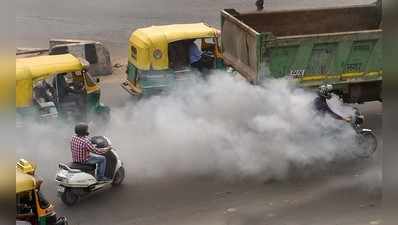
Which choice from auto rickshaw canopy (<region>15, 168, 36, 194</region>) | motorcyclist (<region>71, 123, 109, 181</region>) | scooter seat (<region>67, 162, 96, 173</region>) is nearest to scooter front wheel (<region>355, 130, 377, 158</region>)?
motorcyclist (<region>71, 123, 109, 181</region>)

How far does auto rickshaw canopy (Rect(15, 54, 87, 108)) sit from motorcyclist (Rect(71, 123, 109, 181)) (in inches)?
61.0

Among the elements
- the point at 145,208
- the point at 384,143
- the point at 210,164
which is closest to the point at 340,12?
the point at 210,164

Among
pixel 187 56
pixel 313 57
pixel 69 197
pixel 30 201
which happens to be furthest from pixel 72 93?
pixel 313 57

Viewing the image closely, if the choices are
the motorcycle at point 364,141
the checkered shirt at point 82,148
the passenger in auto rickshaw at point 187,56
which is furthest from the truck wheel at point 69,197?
the motorcycle at point 364,141

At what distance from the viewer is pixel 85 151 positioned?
8922 millimetres

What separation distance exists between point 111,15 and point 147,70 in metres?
8.53

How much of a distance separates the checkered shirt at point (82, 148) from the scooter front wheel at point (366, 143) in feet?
13.8

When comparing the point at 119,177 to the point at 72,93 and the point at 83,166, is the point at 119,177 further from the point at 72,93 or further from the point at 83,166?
the point at 72,93

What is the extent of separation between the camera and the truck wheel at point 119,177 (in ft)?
30.9

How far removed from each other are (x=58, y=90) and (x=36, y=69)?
605 millimetres

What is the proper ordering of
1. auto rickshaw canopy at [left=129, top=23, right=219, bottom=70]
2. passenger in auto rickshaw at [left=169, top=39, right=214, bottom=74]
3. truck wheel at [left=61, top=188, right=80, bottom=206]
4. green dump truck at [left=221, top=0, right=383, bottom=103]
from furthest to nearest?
passenger in auto rickshaw at [left=169, top=39, right=214, bottom=74] → auto rickshaw canopy at [left=129, top=23, right=219, bottom=70] → green dump truck at [left=221, top=0, right=383, bottom=103] → truck wheel at [left=61, top=188, right=80, bottom=206]

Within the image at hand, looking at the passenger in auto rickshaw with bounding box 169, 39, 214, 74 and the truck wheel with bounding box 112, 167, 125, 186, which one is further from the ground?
the passenger in auto rickshaw with bounding box 169, 39, 214, 74

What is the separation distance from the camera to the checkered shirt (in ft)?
29.2

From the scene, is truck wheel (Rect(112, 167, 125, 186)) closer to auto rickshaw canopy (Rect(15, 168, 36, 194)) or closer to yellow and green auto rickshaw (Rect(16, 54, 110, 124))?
yellow and green auto rickshaw (Rect(16, 54, 110, 124))
